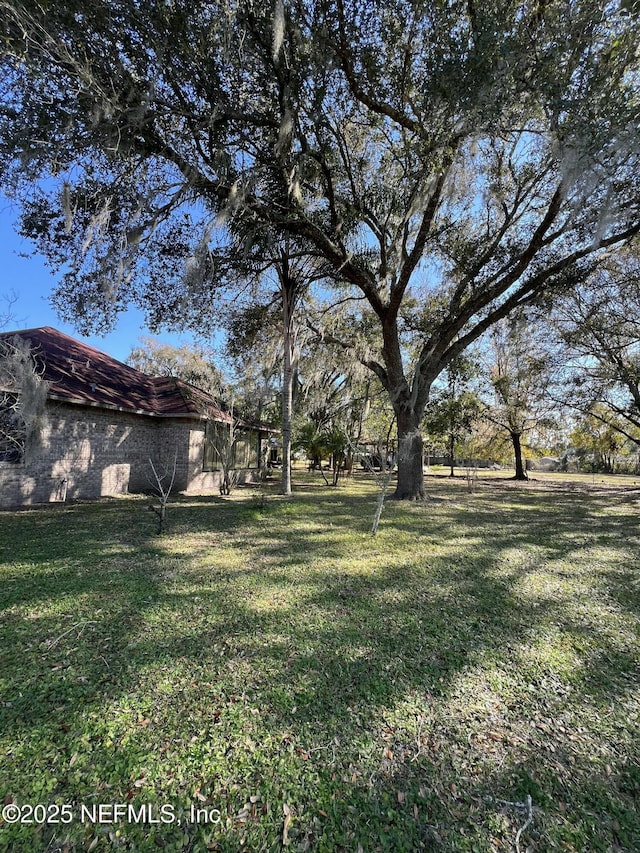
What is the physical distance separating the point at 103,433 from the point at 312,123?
891 cm

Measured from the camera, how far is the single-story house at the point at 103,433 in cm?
880

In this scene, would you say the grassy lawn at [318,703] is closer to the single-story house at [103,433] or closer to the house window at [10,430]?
the house window at [10,430]

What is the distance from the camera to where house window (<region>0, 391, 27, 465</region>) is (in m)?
6.91

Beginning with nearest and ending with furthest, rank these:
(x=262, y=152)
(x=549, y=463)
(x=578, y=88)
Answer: (x=578, y=88), (x=262, y=152), (x=549, y=463)

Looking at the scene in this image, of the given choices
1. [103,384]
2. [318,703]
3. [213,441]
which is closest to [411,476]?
[213,441]

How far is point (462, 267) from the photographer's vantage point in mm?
9328

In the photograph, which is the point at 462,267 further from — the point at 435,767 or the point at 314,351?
the point at 435,767

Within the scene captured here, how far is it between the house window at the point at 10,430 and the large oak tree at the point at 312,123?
2.18 metres

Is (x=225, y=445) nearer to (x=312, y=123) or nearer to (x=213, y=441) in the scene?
(x=213, y=441)

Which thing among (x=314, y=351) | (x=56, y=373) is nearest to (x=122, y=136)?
(x=56, y=373)

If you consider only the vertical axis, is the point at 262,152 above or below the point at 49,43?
above

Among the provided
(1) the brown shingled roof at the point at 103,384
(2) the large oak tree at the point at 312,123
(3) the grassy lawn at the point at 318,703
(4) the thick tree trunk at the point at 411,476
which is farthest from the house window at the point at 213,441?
(3) the grassy lawn at the point at 318,703

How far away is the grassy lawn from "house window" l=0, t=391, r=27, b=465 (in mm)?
3457

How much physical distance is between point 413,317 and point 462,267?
12.1 feet
